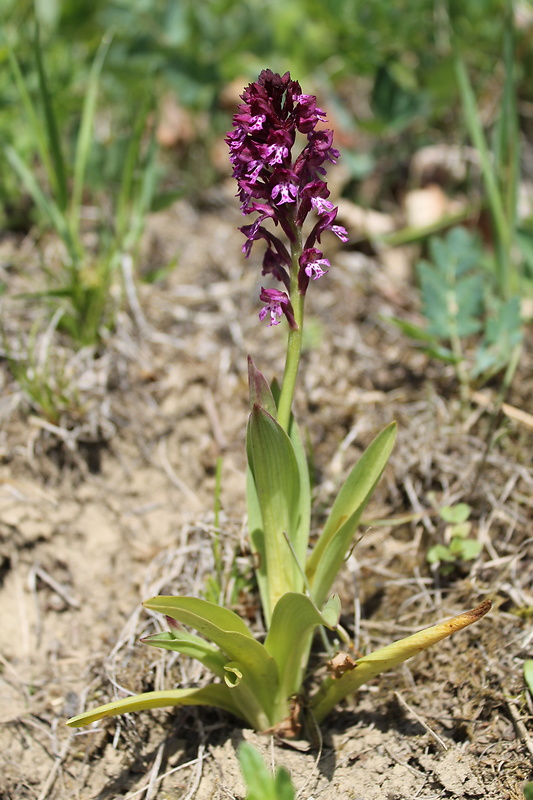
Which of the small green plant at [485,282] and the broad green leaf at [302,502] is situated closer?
the broad green leaf at [302,502]

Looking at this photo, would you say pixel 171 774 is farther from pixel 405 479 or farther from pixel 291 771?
pixel 405 479

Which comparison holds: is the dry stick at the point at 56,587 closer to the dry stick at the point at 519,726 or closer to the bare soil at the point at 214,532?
the bare soil at the point at 214,532

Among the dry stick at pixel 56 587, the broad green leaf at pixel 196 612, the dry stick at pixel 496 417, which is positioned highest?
the dry stick at pixel 496 417

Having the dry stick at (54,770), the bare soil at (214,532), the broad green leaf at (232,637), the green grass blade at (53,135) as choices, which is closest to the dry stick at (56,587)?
the bare soil at (214,532)

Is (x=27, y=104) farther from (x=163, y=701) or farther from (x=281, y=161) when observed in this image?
(x=163, y=701)

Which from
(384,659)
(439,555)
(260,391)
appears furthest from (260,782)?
(439,555)

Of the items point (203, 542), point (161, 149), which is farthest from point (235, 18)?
point (203, 542)

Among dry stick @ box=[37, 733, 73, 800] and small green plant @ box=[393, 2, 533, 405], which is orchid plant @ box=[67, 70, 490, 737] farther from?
small green plant @ box=[393, 2, 533, 405]
